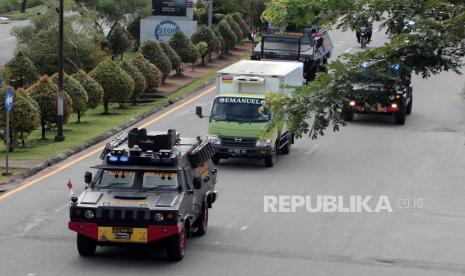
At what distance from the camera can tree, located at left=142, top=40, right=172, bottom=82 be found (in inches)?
1818

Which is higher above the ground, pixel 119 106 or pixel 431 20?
pixel 431 20

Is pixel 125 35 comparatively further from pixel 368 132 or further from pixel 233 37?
pixel 368 132

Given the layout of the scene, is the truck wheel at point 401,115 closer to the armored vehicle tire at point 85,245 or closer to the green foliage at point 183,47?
the green foliage at point 183,47

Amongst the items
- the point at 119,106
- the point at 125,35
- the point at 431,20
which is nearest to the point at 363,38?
the point at 125,35

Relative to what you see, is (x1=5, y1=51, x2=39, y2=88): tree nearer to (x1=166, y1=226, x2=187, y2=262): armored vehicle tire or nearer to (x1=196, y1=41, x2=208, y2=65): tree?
(x1=196, y1=41, x2=208, y2=65): tree

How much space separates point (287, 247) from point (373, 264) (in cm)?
185

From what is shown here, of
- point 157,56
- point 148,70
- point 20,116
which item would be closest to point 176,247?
point 20,116

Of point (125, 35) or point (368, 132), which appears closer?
point (368, 132)

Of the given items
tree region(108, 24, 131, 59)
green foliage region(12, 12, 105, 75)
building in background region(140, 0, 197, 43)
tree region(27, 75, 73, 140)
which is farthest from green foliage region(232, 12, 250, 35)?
tree region(27, 75, 73, 140)

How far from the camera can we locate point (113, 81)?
39.5m

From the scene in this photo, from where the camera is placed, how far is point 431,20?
44.8 feet

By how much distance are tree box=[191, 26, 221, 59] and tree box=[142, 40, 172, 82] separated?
817 cm

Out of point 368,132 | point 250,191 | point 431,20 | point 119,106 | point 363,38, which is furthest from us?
point 363,38

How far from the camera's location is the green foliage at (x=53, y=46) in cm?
4597
